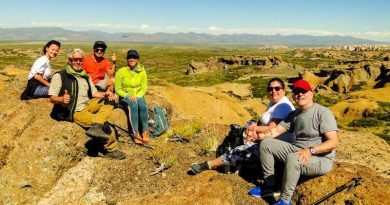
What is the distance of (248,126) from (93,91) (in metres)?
4.08

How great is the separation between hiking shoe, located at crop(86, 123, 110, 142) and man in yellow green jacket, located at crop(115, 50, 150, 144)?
69.8 inches

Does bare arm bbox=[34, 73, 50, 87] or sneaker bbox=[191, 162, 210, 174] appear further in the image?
bare arm bbox=[34, 73, 50, 87]

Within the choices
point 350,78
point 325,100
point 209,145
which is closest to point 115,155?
point 209,145

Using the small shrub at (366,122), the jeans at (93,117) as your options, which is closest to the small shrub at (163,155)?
the jeans at (93,117)

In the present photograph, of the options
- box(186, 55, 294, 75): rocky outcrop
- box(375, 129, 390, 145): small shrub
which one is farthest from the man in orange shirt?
box(186, 55, 294, 75): rocky outcrop

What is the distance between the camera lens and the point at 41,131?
9250 mm

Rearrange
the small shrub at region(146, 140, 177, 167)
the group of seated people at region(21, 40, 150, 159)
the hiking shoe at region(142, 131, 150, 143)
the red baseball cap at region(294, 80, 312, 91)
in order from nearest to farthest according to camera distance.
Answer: the red baseball cap at region(294, 80, 312, 91)
the group of seated people at region(21, 40, 150, 159)
the small shrub at region(146, 140, 177, 167)
the hiking shoe at region(142, 131, 150, 143)

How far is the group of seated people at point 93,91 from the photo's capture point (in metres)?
9.04

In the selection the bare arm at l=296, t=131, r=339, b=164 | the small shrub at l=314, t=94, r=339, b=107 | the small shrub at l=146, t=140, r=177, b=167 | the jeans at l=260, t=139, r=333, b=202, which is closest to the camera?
the bare arm at l=296, t=131, r=339, b=164

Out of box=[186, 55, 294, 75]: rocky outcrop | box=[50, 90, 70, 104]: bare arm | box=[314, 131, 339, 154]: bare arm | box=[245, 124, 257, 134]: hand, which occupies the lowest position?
box=[186, 55, 294, 75]: rocky outcrop

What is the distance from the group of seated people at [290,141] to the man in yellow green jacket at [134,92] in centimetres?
316

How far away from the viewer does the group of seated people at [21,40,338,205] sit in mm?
6930

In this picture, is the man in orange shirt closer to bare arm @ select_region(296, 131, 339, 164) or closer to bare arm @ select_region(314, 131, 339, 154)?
bare arm @ select_region(296, 131, 339, 164)

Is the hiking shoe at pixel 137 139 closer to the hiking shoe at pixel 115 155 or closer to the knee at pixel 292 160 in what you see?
the hiking shoe at pixel 115 155
